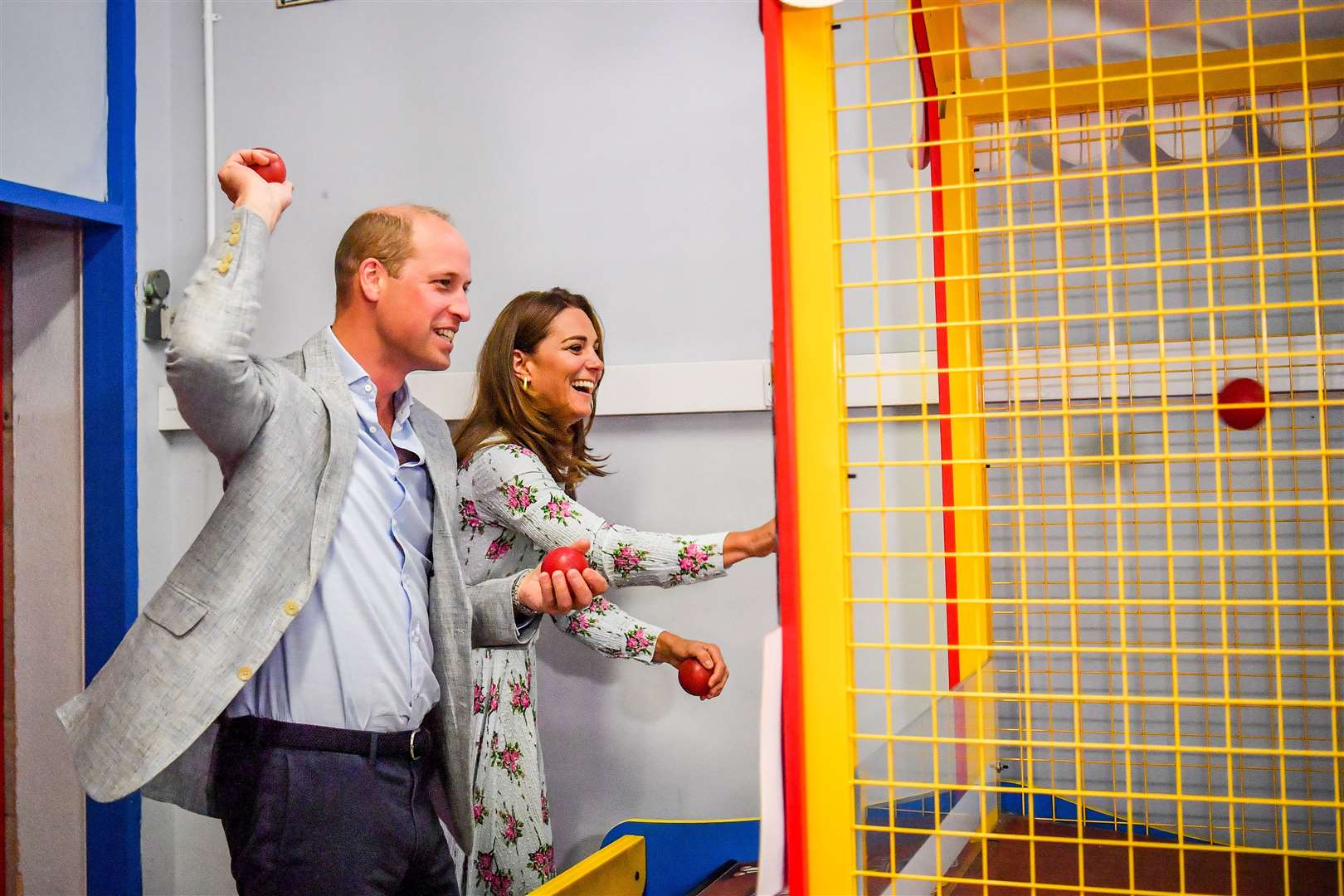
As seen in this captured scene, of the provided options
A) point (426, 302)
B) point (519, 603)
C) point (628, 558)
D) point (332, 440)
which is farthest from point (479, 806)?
point (426, 302)

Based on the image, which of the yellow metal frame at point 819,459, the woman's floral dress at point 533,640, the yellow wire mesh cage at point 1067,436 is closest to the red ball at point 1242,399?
the yellow wire mesh cage at point 1067,436

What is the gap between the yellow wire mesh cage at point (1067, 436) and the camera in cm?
95

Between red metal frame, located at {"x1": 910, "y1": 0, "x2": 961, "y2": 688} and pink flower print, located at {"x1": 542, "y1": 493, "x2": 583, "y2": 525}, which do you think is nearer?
red metal frame, located at {"x1": 910, "y1": 0, "x2": 961, "y2": 688}

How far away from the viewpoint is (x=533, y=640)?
1.98m

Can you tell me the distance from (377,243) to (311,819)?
87 cm

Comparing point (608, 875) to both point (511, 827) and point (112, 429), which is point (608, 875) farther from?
point (112, 429)

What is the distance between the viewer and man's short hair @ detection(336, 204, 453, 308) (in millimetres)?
1682

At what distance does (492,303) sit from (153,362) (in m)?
0.94

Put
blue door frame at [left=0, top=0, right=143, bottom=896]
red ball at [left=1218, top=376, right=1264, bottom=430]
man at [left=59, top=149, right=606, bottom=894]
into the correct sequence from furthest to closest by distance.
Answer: blue door frame at [left=0, top=0, right=143, bottom=896], red ball at [left=1218, top=376, right=1264, bottom=430], man at [left=59, top=149, right=606, bottom=894]

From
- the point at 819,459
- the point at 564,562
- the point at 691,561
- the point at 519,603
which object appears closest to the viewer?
the point at 819,459

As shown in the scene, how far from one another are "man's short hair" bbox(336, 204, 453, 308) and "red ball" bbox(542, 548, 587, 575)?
0.51 m

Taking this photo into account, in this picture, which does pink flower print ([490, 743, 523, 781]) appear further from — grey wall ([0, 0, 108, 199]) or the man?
grey wall ([0, 0, 108, 199])

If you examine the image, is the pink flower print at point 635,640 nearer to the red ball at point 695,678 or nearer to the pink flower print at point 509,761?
the red ball at point 695,678

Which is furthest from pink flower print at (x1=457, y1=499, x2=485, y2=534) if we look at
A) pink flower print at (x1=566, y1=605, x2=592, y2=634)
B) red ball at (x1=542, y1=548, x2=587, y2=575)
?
red ball at (x1=542, y1=548, x2=587, y2=575)
